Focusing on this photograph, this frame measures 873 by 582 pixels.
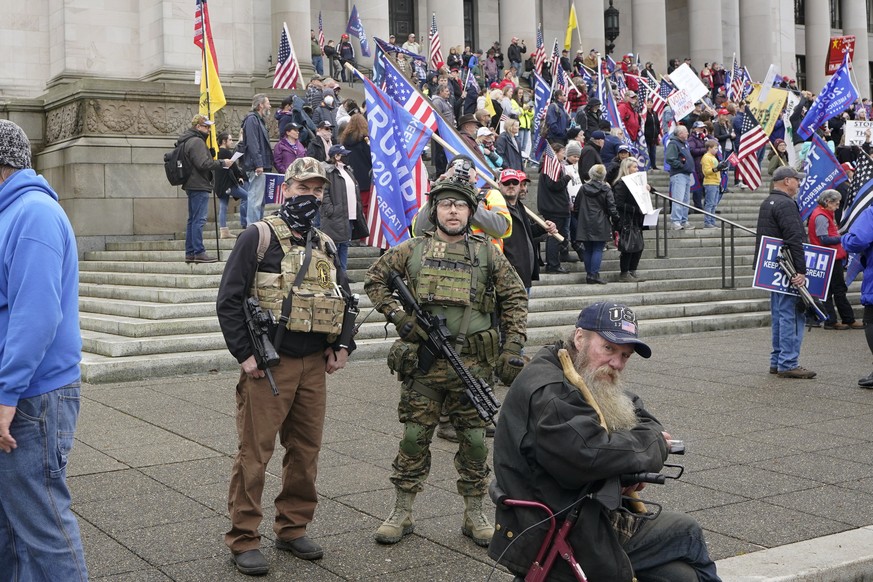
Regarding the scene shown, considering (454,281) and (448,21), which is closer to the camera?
(454,281)

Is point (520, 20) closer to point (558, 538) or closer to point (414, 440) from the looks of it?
point (414, 440)

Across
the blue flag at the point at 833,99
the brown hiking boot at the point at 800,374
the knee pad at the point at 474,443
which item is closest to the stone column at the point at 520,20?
the blue flag at the point at 833,99

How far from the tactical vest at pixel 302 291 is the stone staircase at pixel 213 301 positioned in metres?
5.73

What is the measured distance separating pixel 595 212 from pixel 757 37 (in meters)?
31.3

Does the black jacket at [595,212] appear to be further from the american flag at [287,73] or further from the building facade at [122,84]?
the american flag at [287,73]

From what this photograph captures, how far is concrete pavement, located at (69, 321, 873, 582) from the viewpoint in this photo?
543 centimetres

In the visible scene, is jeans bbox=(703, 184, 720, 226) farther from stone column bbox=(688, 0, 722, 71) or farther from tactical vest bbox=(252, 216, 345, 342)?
stone column bbox=(688, 0, 722, 71)

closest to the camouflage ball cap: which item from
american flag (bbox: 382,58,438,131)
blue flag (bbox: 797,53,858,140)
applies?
american flag (bbox: 382,58,438,131)

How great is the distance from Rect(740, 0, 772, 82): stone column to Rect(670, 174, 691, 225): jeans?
980 inches

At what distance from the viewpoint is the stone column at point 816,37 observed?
164 feet

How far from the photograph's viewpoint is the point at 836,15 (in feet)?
180

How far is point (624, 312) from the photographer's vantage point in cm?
416

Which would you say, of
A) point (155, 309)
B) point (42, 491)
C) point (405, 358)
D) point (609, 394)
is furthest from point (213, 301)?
point (609, 394)

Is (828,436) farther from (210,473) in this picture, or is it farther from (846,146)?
(846,146)
